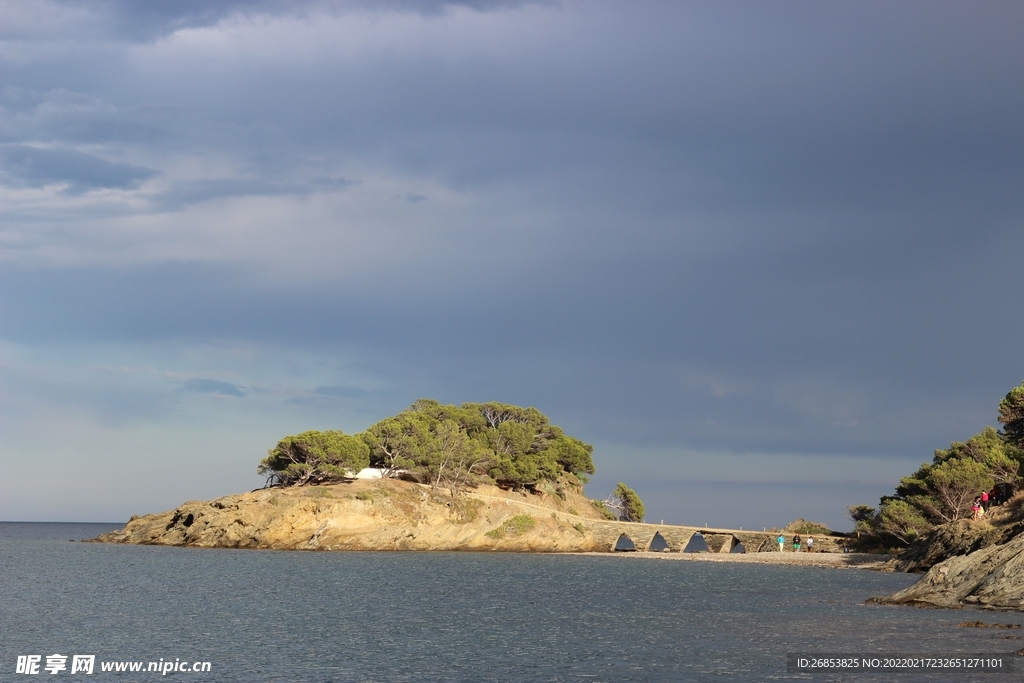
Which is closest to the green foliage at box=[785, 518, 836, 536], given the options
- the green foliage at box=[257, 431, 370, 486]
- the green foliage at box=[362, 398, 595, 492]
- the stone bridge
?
the stone bridge

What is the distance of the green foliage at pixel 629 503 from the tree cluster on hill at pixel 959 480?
51154 millimetres

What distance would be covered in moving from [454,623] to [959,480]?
6459 centimetres

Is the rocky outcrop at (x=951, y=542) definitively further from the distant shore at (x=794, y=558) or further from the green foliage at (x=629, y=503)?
the green foliage at (x=629, y=503)

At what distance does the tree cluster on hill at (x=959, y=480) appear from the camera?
79.3 metres

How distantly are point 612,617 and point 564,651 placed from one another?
11230 millimetres

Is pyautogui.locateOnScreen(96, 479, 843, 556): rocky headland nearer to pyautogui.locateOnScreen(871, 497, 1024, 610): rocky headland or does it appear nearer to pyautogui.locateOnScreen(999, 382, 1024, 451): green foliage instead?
pyautogui.locateOnScreen(999, 382, 1024, 451): green foliage

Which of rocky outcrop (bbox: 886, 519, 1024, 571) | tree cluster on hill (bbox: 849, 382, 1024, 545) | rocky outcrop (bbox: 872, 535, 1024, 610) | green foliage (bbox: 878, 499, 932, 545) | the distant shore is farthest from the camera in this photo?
green foliage (bbox: 878, 499, 932, 545)

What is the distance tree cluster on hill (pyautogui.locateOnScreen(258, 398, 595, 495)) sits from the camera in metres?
105

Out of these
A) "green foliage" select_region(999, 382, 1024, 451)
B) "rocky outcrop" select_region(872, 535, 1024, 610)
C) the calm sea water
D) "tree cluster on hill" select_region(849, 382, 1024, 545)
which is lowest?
the calm sea water

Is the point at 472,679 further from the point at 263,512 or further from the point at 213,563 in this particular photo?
the point at 263,512

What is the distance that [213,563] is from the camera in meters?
72.5


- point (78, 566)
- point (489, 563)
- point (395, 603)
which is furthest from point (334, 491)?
point (395, 603)

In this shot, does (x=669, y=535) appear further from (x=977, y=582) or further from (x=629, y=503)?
(x=977, y=582)

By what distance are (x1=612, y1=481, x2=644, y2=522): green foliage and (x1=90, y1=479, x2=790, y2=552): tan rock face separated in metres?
26.9
